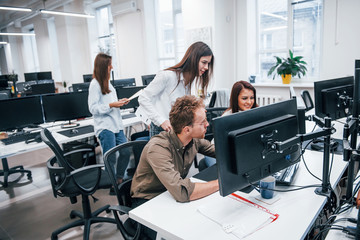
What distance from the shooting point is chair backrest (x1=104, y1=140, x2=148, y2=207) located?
150 centimetres

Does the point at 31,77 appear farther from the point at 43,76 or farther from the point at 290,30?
the point at 290,30

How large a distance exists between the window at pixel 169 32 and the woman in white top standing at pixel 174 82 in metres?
3.91

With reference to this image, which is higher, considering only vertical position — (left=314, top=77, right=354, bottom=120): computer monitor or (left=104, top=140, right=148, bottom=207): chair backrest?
(left=314, top=77, right=354, bottom=120): computer monitor

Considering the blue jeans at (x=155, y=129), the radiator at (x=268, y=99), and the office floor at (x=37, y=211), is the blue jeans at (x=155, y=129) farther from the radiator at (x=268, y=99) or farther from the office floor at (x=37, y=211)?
the radiator at (x=268, y=99)

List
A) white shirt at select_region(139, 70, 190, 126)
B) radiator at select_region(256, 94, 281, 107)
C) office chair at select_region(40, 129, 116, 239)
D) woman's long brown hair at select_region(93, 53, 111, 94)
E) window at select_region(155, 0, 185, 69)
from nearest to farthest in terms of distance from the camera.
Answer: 1. office chair at select_region(40, 129, 116, 239)
2. white shirt at select_region(139, 70, 190, 126)
3. woman's long brown hair at select_region(93, 53, 111, 94)
4. radiator at select_region(256, 94, 281, 107)
5. window at select_region(155, 0, 185, 69)

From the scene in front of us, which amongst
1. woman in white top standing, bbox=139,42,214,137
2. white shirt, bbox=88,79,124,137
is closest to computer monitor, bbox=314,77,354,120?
woman in white top standing, bbox=139,42,214,137

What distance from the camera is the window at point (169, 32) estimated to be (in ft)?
19.5

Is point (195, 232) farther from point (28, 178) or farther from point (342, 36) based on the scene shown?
point (342, 36)

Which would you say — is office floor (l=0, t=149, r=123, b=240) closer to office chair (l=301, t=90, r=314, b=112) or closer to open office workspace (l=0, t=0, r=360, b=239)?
open office workspace (l=0, t=0, r=360, b=239)

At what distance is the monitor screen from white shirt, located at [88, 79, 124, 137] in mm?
790

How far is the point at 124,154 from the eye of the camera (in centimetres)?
162

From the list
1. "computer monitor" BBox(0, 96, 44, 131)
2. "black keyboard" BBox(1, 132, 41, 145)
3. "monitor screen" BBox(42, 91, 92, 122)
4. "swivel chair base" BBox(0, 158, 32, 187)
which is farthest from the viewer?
"swivel chair base" BBox(0, 158, 32, 187)

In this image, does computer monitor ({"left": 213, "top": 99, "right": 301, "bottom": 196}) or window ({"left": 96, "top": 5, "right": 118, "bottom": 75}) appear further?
window ({"left": 96, "top": 5, "right": 118, "bottom": 75})

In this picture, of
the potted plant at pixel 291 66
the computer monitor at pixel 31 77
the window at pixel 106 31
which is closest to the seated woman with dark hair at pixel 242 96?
the potted plant at pixel 291 66
